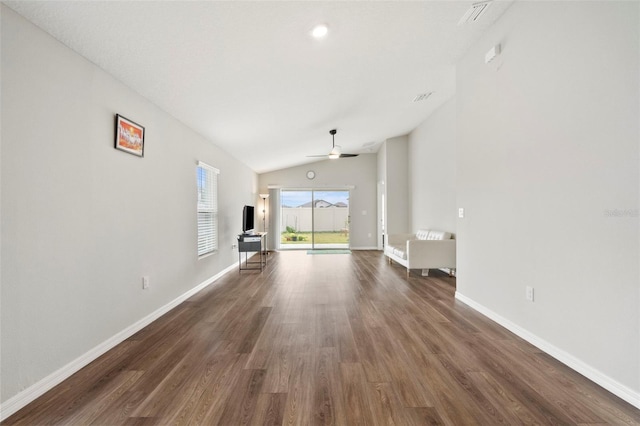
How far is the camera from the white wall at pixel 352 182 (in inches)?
359

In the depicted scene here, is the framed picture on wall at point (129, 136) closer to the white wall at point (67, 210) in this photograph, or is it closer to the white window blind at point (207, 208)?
the white wall at point (67, 210)

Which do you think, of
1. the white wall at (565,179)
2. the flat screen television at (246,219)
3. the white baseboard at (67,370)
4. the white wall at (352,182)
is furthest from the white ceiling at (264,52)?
the white wall at (352,182)

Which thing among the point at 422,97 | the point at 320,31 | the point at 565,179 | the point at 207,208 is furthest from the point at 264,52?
the point at 422,97

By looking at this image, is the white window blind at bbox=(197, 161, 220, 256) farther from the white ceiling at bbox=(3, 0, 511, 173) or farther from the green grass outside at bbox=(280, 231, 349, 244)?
the green grass outside at bbox=(280, 231, 349, 244)

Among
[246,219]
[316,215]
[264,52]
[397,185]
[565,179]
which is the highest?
[264,52]

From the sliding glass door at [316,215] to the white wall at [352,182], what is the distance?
0.81 ft

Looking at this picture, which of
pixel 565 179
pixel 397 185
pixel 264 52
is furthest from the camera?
pixel 397 185

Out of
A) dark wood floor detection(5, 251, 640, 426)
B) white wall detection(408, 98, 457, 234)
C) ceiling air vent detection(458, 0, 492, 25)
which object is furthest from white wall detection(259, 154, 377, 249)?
ceiling air vent detection(458, 0, 492, 25)

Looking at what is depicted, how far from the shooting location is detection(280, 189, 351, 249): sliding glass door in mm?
9211

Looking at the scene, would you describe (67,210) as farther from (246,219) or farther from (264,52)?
(246,219)

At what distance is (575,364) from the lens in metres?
2.00

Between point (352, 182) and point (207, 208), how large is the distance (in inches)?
214

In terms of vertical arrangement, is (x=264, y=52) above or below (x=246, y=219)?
above

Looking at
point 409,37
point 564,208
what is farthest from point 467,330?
point 409,37
